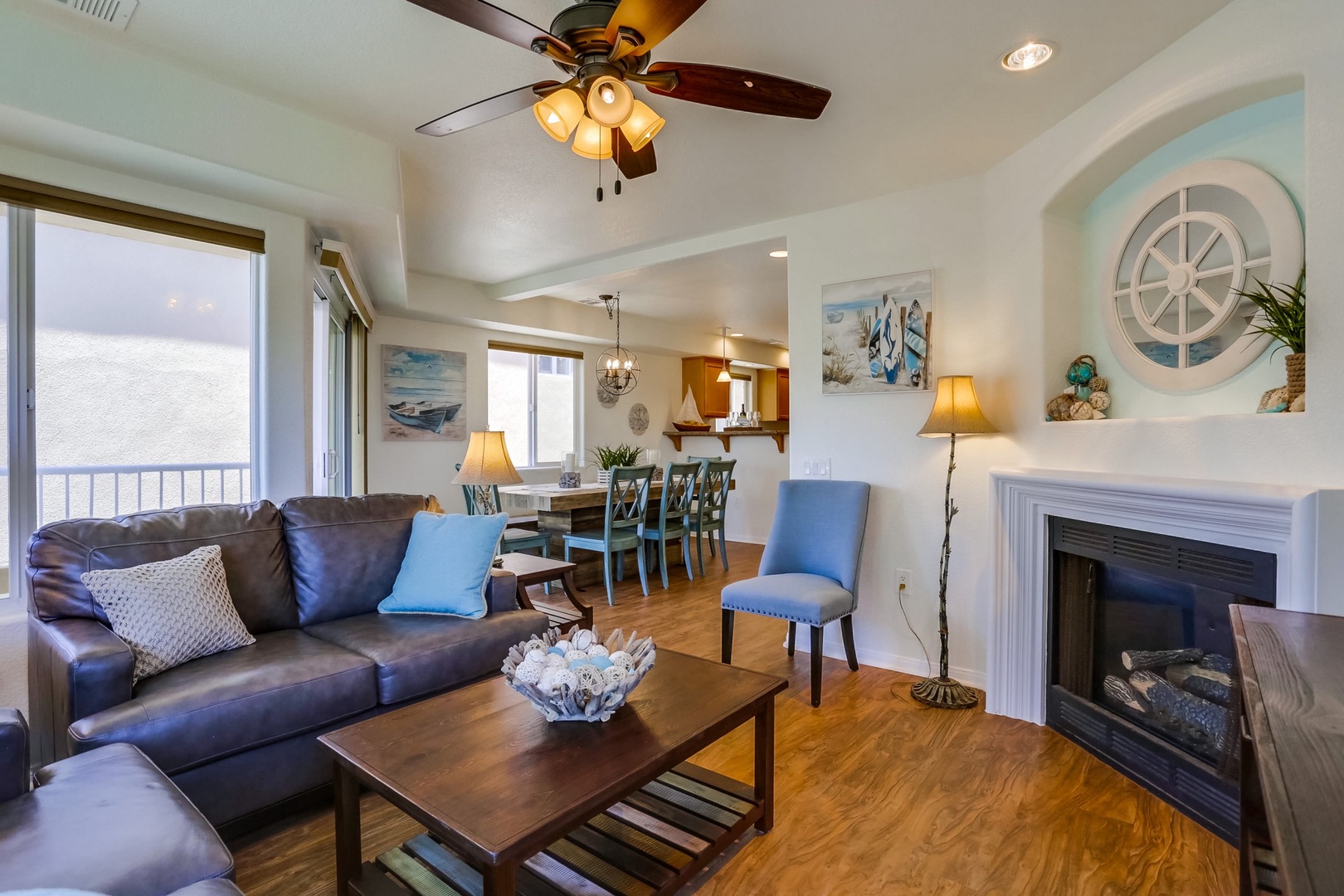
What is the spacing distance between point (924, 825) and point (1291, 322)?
1791 mm

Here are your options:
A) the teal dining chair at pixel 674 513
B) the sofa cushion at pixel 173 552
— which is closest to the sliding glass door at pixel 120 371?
the sofa cushion at pixel 173 552

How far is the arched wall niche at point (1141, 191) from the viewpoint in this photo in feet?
6.28

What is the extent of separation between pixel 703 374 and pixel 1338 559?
6.77m

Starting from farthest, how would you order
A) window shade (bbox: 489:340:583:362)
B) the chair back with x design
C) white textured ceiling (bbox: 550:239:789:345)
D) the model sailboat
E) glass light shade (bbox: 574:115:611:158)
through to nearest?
the model sailboat
window shade (bbox: 489:340:583:362)
the chair back with x design
white textured ceiling (bbox: 550:239:789:345)
glass light shade (bbox: 574:115:611:158)

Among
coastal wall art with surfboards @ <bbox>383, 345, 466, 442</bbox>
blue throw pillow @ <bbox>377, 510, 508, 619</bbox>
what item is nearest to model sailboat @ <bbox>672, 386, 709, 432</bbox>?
coastal wall art with surfboards @ <bbox>383, 345, 466, 442</bbox>

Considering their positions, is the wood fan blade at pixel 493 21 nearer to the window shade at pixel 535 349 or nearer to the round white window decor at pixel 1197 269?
the round white window decor at pixel 1197 269

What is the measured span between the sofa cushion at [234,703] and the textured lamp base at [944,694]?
231 cm

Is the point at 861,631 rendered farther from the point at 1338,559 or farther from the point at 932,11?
the point at 932,11

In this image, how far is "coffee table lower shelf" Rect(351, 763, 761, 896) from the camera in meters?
1.55

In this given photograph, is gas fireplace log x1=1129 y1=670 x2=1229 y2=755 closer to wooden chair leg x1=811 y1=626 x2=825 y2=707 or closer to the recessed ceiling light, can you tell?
wooden chair leg x1=811 y1=626 x2=825 y2=707

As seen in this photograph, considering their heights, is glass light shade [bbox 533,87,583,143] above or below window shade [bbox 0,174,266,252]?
above

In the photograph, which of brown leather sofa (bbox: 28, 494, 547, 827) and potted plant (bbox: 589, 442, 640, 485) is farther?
potted plant (bbox: 589, 442, 640, 485)

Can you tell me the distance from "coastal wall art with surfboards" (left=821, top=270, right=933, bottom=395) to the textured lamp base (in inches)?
55.9

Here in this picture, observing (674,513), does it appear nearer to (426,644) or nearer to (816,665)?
(816,665)
